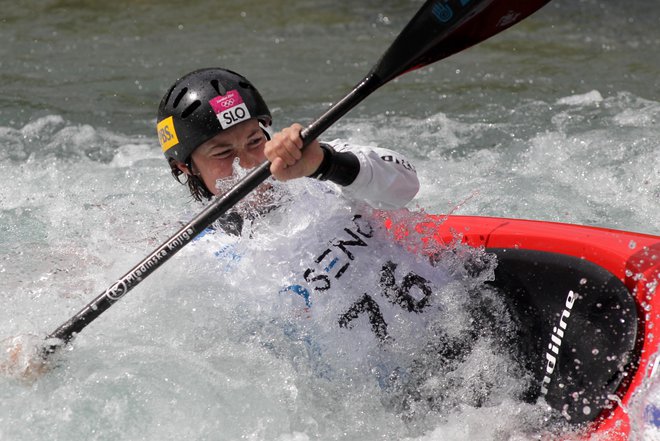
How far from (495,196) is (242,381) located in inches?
83.1

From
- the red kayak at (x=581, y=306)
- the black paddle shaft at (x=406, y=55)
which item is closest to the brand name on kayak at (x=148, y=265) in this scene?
the black paddle shaft at (x=406, y=55)

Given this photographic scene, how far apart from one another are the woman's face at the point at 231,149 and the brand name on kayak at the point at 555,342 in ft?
3.45

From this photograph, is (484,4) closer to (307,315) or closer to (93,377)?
(307,315)

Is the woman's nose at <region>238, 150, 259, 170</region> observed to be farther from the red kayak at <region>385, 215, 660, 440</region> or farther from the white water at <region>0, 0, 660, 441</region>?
the red kayak at <region>385, 215, 660, 440</region>

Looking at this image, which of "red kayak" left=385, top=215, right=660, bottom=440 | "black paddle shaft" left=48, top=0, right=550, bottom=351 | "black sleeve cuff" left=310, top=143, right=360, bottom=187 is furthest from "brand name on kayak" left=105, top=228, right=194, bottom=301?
"red kayak" left=385, top=215, right=660, bottom=440

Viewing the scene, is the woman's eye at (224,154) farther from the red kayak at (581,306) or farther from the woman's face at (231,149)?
the red kayak at (581,306)

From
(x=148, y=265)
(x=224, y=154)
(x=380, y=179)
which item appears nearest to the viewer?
(x=380, y=179)

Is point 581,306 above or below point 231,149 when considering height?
below

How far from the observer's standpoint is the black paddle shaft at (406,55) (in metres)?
2.78

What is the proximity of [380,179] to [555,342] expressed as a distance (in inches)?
29.1

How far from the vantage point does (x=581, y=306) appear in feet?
9.52

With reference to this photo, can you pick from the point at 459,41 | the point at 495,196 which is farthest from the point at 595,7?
the point at 459,41

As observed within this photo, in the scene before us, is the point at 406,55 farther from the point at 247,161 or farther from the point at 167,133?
the point at 167,133

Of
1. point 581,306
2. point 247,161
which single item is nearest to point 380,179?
point 247,161
